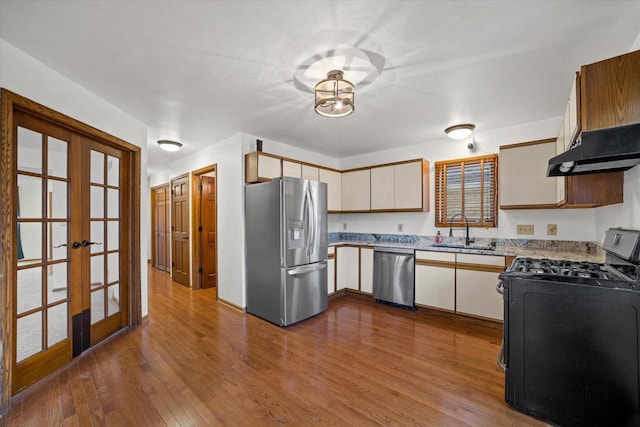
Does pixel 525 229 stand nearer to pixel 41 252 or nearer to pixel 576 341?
pixel 576 341

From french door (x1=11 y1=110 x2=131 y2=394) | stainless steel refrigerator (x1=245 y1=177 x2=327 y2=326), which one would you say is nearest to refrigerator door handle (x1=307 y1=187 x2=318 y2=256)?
stainless steel refrigerator (x1=245 y1=177 x2=327 y2=326)

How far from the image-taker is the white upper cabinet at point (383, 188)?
13.6 ft

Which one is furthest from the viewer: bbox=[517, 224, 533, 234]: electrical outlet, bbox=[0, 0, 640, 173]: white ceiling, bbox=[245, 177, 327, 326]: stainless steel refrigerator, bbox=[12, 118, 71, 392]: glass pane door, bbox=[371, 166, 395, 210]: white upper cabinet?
bbox=[371, 166, 395, 210]: white upper cabinet

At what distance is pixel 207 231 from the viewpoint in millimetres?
4750

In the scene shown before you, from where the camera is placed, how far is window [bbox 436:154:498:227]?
3500 mm

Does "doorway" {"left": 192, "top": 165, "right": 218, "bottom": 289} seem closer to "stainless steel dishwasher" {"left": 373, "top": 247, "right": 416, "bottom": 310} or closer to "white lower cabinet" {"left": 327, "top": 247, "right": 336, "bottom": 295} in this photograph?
"white lower cabinet" {"left": 327, "top": 247, "right": 336, "bottom": 295}

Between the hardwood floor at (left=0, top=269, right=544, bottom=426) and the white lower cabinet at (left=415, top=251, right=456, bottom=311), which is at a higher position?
the white lower cabinet at (left=415, top=251, right=456, bottom=311)

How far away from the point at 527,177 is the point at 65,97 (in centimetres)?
461

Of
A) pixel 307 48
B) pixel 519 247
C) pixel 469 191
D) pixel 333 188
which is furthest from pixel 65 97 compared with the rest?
pixel 519 247

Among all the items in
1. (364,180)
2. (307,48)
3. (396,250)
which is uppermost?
(307,48)

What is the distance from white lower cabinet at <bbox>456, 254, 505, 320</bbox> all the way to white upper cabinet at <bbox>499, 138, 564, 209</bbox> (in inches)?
29.7

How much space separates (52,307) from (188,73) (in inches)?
86.6

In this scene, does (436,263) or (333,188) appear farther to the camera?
(333,188)

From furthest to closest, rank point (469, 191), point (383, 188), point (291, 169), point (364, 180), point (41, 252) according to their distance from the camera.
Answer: point (364, 180) → point (383, 188) → point (291, 169) → point (469, 191) → point (41, 252)
